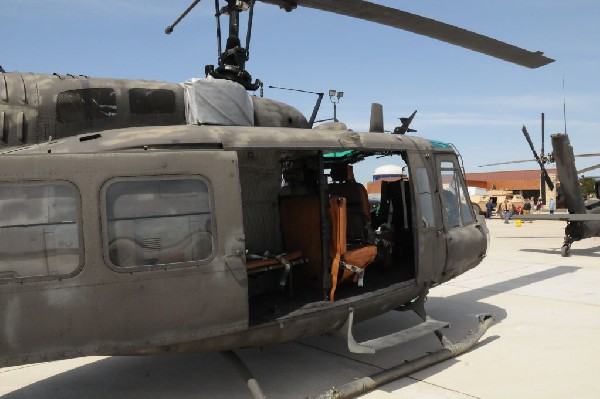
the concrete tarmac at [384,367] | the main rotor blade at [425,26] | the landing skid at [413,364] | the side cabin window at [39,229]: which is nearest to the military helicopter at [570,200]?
the concrete tarmac at [384,367]

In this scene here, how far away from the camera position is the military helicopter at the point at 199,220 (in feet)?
11.5

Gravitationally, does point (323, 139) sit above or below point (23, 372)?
above

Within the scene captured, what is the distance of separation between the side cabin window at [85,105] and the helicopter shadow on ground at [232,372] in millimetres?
2761

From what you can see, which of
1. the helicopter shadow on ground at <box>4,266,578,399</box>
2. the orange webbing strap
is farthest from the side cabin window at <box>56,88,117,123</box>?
the helicopter shadow on ground at <box>4,266,578,399</box>

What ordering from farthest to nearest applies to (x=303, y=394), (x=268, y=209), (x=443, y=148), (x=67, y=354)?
(x=443, y=148) < (x=268, y=209) < (x=303, y=394) < (x=67, y=354)

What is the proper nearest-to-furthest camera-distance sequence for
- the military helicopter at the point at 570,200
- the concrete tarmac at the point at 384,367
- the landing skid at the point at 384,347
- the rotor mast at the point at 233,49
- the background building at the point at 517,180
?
the landing skid at the point at 384,347 < the concrete tarmac at the point at 384,367 < the rotor mast at the point at 233,49 < the military helicopter at the point at 570,200 < the background building at the point at 517,180

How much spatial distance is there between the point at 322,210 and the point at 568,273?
343 inches

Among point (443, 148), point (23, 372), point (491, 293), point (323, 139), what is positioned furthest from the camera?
point (491, 293)

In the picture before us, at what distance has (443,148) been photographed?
6715 millimetres

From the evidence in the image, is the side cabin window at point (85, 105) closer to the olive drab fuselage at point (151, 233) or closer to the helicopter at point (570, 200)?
the olive drab fuselage at point (151, 233)

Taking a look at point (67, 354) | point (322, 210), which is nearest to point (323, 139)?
point (322, 210)

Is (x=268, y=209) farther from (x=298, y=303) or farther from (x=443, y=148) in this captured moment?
(x=443, y=148)

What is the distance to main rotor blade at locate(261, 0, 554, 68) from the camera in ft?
22.3

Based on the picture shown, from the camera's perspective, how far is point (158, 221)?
12.7ft
